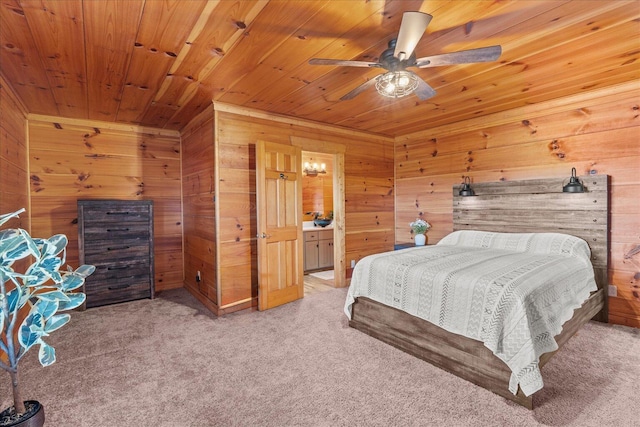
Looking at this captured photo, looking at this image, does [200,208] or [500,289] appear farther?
[200,208]

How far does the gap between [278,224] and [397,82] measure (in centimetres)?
216

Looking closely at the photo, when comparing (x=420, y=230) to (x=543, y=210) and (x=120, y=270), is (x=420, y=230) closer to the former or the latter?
(x=543, y=210)

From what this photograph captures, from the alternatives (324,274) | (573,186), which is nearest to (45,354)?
(573,186)

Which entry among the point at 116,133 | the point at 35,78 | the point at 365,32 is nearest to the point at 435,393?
the point at 365,32

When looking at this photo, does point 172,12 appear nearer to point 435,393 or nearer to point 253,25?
point 253,25

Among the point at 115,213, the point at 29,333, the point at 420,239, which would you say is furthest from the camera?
the point at 420,239

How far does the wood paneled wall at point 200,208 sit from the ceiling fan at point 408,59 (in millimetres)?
2140

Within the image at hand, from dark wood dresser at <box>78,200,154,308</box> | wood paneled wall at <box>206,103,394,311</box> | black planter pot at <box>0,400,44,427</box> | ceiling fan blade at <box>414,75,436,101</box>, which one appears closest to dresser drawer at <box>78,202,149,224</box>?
dark wood dresser at <box>78,200,154,308</box>

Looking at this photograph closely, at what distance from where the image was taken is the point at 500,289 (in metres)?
2.09

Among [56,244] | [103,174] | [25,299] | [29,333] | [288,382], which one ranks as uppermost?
[103,174]

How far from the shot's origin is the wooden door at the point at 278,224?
3.56 meters

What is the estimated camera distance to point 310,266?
5.49 metres

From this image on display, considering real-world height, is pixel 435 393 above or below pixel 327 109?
below

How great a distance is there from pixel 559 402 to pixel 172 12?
131 inches
